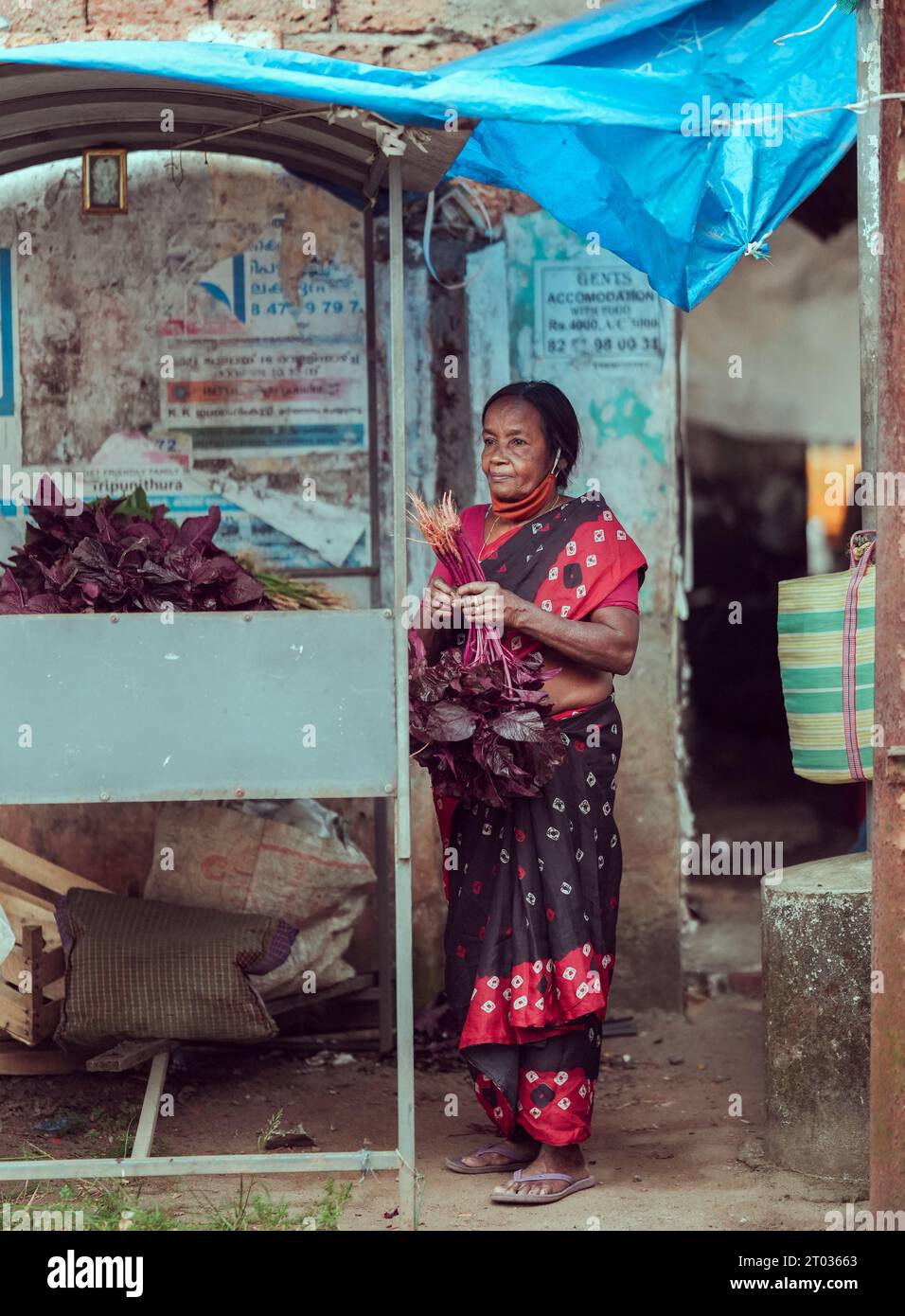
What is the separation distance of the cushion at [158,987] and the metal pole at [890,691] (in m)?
1.94

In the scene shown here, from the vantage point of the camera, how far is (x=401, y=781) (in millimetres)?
3500

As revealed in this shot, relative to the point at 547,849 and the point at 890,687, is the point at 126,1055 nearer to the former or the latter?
the point at 547,849

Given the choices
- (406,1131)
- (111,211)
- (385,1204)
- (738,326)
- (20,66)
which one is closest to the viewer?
(20,66)

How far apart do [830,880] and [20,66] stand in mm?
2751

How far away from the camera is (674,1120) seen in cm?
455

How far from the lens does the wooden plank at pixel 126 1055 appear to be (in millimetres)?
4180

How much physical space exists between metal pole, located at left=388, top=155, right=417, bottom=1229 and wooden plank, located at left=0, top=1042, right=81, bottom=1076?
145cm

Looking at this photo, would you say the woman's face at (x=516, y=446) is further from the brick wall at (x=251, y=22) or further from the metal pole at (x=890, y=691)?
the brick wall at (x=251, y=22)

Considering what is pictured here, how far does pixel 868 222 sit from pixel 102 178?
2361mm

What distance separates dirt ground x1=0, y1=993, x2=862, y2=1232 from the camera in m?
3.78

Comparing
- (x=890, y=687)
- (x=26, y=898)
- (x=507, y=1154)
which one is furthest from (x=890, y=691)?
(x=26, y=898)

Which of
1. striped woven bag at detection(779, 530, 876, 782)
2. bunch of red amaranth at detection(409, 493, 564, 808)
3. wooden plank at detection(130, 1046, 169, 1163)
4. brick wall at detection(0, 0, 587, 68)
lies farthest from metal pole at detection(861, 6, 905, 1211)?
brick wall at detection(0, 0, 587, 68)

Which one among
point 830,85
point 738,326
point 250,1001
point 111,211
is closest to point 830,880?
point 250,1001

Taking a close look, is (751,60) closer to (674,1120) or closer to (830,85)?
(830,85)
